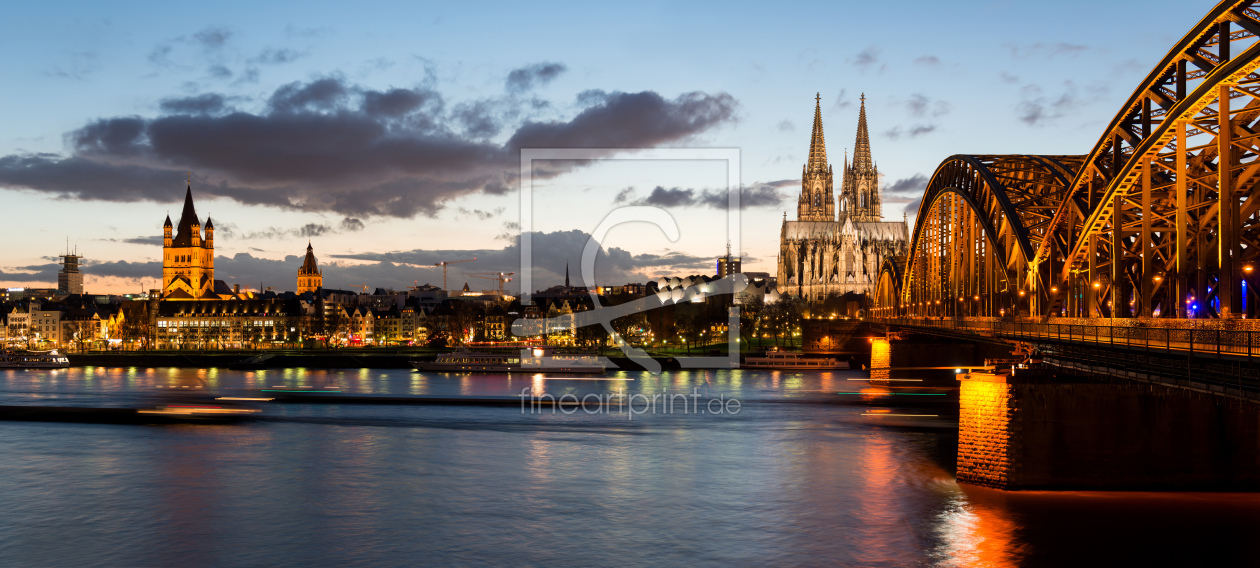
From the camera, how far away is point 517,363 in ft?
317

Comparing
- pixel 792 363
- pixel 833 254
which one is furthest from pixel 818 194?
pixel 792 363

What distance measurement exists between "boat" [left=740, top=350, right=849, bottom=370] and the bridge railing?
157 ft

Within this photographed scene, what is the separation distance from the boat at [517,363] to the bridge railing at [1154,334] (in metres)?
53.2

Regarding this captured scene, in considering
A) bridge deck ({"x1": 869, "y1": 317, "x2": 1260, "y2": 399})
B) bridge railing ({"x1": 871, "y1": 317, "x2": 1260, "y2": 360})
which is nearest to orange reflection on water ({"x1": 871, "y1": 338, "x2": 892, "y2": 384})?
bridge railing ({"x1": 871, "y1": 317, "x2": 1260, "y2": 360})

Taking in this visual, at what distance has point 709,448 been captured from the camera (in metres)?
41.9

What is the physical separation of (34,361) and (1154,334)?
11162 cm

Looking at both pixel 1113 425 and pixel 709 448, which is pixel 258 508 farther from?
pixel 1113 425

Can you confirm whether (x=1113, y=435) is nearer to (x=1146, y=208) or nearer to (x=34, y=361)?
(x=1146, y=208)

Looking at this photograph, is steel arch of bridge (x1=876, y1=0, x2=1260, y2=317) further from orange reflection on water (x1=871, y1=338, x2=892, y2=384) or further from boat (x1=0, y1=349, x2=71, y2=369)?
boat (x1=0, y1=349, x2=71, y2=369)

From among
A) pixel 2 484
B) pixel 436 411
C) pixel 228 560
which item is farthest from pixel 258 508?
pixel 436 411

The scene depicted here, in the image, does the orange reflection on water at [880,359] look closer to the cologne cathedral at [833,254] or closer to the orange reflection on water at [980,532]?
the orange reflection on water at [980,532]

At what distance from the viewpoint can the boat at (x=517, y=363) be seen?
309 feet

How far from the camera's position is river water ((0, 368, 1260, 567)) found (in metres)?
24.4

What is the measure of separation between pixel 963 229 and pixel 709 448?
23946 mm
